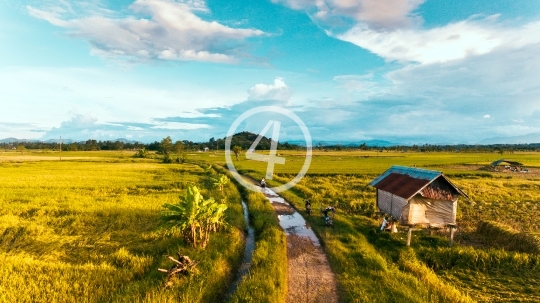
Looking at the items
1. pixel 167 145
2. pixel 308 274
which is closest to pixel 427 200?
pixel 308 274

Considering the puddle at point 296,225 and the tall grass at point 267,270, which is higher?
the tall grass at point 267,270

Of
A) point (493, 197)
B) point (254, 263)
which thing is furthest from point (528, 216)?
point (254, 263)

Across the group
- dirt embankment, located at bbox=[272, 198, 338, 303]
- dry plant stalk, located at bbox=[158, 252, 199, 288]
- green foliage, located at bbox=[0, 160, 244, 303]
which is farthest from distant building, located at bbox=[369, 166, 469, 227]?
dry plant stalk, located at bbox=[158, 252, 199, 288]

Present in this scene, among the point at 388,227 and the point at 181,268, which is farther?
the point at 388,227

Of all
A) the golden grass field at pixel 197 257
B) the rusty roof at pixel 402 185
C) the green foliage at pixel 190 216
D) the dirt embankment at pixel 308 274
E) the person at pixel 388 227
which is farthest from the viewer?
the person at pixel 388 227

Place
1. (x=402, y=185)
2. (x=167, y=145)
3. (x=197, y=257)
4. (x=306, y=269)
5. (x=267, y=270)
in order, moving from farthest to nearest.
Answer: (x=167, y=145), (x=402, y=185), (x=197, y=257), (x=306, y=269), (x=267, y=270)

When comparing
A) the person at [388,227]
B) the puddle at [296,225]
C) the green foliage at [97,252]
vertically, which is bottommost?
the puddle at [296,225]

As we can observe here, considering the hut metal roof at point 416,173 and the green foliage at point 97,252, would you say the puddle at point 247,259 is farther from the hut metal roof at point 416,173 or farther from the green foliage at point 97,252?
the hut metal roof at point 416,173

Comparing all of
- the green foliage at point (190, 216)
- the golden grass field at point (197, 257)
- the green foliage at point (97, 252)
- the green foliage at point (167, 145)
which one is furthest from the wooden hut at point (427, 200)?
the green foliage at point (167, 145)

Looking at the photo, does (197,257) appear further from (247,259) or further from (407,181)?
(407,181)
